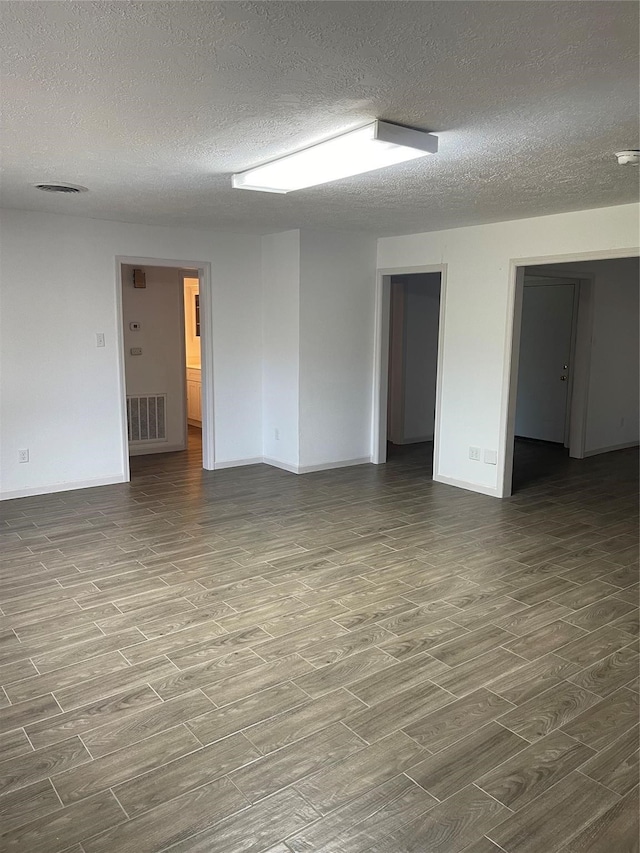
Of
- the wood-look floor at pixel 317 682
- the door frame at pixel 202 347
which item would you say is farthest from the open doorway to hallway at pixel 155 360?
the wood-look floor at pixel 317 682

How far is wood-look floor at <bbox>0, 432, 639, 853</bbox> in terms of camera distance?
197cm

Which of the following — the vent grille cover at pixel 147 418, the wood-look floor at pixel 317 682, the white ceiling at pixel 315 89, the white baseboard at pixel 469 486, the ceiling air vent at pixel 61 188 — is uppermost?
the ceiling air vent at pixel 61 188

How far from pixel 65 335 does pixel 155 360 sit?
1.98 metres

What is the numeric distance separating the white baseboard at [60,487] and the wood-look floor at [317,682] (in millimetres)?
337

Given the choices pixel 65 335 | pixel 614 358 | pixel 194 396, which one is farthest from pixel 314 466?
pixel 614 358

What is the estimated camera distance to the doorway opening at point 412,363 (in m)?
7.68

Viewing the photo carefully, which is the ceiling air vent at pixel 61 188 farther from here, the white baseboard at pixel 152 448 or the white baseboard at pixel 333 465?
the white baseboard at pixel 152 448

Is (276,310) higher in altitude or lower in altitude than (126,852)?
higher

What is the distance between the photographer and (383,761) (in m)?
2.24

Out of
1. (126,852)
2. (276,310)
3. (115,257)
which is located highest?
(115,257)

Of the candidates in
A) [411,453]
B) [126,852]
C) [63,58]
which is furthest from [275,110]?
[411,453]

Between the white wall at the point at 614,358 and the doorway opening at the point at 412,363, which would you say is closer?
the white wall at the point at 614,358

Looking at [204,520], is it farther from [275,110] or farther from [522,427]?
[522,427]

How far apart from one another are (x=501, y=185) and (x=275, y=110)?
73.8 inches
